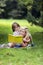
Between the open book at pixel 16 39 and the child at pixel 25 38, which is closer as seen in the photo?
the open book at pixel 16 39

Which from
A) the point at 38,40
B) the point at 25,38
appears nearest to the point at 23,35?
the point at 25,38

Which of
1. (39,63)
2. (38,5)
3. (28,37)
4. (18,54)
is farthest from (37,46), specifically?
(38,5)

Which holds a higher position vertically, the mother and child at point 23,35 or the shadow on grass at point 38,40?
the mother and child at point 23,35

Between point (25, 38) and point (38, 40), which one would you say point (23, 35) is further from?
point (38, 40)

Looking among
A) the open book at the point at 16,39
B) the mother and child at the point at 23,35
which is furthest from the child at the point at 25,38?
the open book at the point at 16,39

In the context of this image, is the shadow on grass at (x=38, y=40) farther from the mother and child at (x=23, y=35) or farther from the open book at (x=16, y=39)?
the open book at (x=16, y=39)

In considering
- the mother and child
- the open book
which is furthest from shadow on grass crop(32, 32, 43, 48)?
the open book

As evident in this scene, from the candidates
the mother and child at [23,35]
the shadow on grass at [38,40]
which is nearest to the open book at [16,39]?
the mother and child at [23,35]

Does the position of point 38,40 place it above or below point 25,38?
below

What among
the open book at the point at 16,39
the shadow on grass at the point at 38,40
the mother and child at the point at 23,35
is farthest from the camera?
the shadow on grass at the point at 38,40

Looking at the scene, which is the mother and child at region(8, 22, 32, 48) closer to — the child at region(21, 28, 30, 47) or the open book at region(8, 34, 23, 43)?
the child at region(21, 28, 30, 47)

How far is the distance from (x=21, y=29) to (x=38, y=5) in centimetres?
492

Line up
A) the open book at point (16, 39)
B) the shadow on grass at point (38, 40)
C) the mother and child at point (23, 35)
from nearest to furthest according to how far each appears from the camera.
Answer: the open book at point (16, 39) → the mother and child at point (23, 35) → the shadow on grass at point (38, 40)

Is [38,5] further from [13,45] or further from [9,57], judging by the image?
[9,57]
